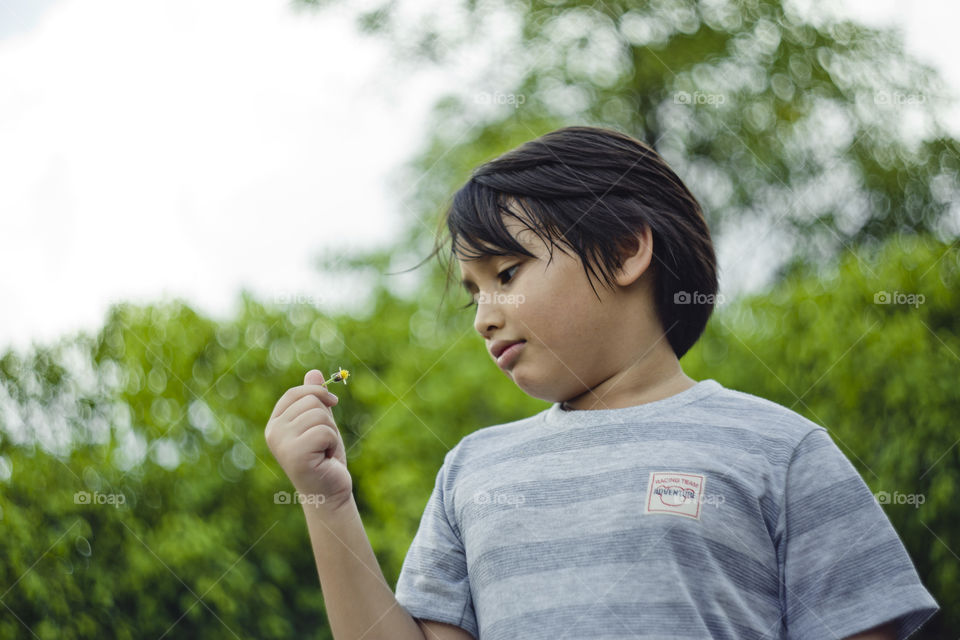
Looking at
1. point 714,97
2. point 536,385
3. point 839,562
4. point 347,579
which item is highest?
point 536,385

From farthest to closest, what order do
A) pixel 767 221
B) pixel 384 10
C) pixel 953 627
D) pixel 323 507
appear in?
pixel 384 10 → pixel 767 221 → pixel 953 627 → pixel 323 507

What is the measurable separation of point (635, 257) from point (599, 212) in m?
0.11

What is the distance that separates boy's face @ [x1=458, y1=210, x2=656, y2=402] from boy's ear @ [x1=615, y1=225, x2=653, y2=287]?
24mm

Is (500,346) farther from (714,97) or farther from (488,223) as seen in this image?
(714,97)

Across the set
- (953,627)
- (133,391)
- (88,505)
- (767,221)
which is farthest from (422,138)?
(953,627)

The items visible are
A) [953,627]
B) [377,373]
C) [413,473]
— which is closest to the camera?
[953,627]

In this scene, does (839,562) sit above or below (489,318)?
below

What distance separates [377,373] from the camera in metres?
4.85

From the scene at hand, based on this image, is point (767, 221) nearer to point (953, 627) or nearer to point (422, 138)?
point (422, 138)

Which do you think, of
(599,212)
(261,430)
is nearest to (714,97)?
(261,430)

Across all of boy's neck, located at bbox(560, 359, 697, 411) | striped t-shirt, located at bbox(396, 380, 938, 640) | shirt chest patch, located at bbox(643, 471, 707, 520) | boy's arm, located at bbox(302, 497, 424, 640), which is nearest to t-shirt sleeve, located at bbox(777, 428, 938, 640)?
striped t-shirt, located at bbox(396, 380, 938, 640)

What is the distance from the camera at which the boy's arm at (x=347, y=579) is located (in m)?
1.38

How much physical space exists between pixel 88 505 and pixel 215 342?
113 cm

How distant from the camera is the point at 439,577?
4.81 feet
